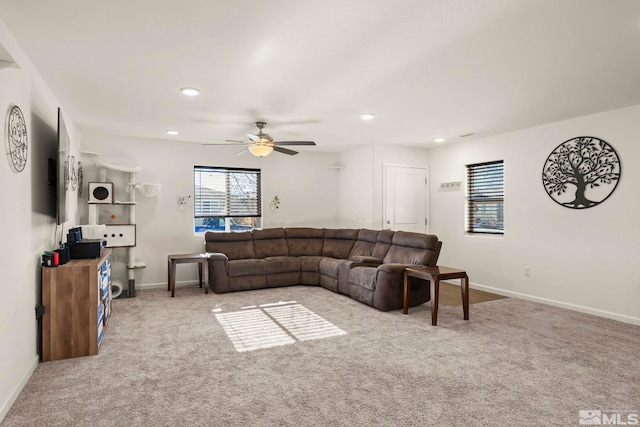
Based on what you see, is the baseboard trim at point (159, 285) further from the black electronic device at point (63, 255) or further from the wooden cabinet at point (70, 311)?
the wooden cabinet at point (70, 311)

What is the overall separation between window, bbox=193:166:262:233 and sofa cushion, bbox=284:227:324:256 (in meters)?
0.65

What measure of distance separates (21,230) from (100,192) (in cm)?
278

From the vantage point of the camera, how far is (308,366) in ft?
9.41

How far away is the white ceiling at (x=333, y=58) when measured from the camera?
217 centimetres

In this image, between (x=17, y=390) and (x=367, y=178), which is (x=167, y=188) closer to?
(x=367, y=178)

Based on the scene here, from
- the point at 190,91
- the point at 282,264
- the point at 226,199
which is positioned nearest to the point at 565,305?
the point at 282,264

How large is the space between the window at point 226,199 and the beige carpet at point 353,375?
238 cm

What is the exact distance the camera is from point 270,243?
635 centimetres

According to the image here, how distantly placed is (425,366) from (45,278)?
3.03 m

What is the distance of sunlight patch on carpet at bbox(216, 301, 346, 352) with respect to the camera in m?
3.43

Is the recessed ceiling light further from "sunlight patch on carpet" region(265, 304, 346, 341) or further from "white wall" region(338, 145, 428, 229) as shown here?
"white wall" region(338, 145, 428, 229)

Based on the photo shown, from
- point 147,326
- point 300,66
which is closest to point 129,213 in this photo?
point 147,326

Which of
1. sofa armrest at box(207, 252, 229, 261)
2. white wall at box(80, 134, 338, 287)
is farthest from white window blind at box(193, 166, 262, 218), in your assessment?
sofa armrest at box(207, 252, 229, 261)

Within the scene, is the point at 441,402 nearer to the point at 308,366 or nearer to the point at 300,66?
the point at 308,366
